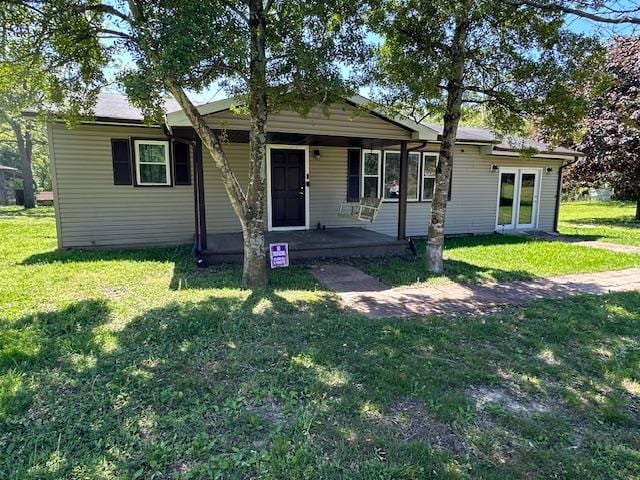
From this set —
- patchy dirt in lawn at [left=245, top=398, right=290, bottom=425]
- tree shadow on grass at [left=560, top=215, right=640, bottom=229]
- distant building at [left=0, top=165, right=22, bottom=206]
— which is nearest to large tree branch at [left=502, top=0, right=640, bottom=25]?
patchy dirt in lawn at [left=245, top=398, right=290, bottom=425]

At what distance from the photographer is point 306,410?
2625mm

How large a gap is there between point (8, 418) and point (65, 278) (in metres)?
3.88

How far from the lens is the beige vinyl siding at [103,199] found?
7.88 meters

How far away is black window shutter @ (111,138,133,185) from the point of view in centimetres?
816

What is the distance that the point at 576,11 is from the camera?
204 inches

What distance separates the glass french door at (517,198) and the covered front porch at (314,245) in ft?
17.8

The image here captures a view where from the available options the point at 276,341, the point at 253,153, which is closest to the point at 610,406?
the point at 276,341

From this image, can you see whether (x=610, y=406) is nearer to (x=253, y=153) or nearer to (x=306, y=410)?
(x=306, y=410)

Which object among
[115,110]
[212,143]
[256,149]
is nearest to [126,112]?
[115,110]

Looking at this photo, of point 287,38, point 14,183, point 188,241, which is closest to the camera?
point 287,38

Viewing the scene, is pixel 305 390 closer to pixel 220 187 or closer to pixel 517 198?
pixel 220 187

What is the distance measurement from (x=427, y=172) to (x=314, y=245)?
4828 millimetres

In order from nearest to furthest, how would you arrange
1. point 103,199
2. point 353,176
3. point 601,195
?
point 103,199, point 353,176, point 601,195

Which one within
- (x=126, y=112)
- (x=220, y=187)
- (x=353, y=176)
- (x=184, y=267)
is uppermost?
(x=126, y=112)
